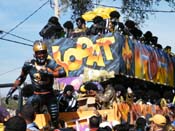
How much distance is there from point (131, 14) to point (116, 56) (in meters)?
8.81

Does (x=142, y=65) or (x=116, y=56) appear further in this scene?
(x=142, y=65)

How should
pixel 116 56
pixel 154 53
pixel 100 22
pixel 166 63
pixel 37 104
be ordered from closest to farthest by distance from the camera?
pixel 37 104, pixel 116 56, pixel 100 22, pixel 154 53, pixel 166 63

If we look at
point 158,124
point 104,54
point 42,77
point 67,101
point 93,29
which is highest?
point 93,29

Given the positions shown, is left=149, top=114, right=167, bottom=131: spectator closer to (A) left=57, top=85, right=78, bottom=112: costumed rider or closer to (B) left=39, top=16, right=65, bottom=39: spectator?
(A) left=57, top=85, right=78, bottom=112: costumed rider

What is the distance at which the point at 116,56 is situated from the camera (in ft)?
46.7

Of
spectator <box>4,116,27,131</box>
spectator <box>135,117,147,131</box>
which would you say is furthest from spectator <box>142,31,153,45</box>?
spectator <box>4,116,27,131</box>

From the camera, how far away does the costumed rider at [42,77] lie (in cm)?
962

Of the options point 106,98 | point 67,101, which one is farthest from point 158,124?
point 106,98

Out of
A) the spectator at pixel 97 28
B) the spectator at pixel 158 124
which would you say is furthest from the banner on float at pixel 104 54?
the spectator at pixel 158 124

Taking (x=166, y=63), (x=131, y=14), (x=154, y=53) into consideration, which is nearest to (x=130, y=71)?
(x=154, y=53)

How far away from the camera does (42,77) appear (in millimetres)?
9766

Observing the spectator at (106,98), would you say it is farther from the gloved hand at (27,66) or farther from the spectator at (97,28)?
the gloved hand at (27,66)

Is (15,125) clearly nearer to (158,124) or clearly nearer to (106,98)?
(158,124)

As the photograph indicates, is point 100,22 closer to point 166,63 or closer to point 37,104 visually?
point 166,63
